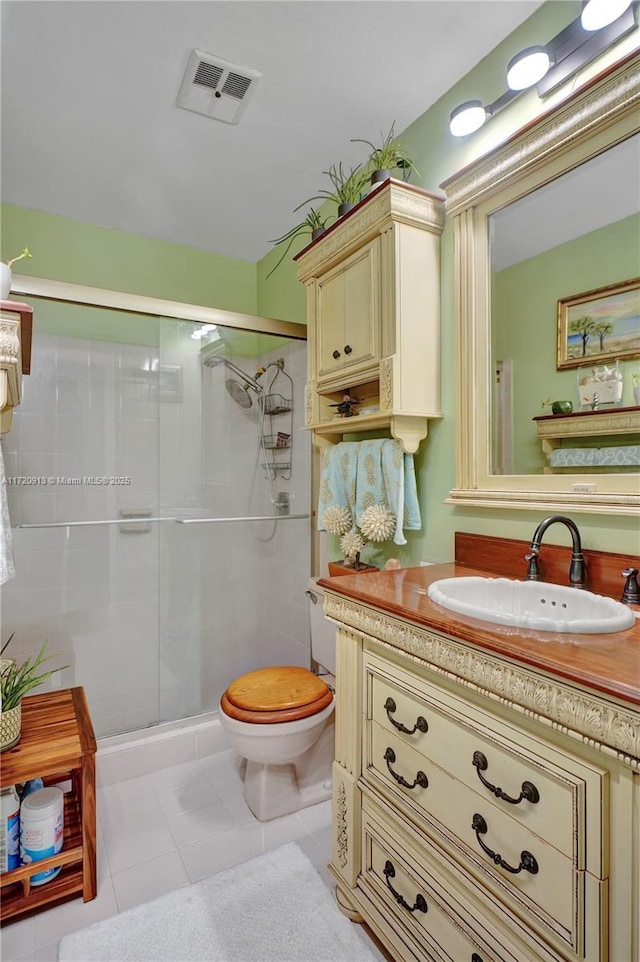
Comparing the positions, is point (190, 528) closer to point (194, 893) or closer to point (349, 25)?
point (194, 893)

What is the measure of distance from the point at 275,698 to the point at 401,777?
0.70 m

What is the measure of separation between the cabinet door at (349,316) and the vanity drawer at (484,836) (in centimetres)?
117

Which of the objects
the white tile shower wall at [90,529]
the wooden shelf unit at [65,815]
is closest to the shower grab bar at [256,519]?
the white tile shower wall at [90,529]

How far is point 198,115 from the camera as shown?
1776 mm

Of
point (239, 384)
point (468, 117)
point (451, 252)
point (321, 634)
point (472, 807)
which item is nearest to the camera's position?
point (472, 807)

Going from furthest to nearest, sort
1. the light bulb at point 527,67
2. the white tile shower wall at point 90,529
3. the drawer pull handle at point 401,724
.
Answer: the white tile shower wall at point 90,529 → the light bulb at point 527,67 → the drawer pull handle at point 401,724

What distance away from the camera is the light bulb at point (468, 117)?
4.80 ft

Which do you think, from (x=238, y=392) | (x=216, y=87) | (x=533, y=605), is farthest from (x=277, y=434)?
(x=533, y=605)

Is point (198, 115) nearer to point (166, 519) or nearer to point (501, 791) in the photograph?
point (166, 519)

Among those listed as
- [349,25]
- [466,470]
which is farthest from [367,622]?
[349,25]

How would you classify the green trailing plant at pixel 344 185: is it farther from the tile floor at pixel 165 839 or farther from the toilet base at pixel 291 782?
the tile floor at pixel 165 839

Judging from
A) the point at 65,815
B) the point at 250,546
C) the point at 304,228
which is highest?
the point at 304,228

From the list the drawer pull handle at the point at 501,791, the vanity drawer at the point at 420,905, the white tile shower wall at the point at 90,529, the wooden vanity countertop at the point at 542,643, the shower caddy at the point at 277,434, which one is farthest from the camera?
the shower caddy at the point at 277,434

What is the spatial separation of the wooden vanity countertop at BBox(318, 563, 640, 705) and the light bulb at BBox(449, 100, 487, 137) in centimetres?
139
